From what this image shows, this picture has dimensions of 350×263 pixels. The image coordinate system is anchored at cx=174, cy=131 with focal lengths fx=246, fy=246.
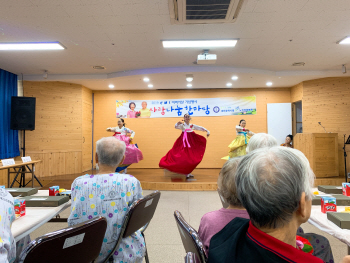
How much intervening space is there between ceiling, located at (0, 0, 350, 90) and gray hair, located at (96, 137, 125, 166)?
2.31 m

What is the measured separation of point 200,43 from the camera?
4.65m

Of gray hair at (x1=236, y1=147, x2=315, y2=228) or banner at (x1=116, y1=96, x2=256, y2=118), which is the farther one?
banner at (x1=116, y1=96, x2=256, y2=118)

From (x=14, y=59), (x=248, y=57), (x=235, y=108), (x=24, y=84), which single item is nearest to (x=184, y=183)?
(x=248, y=57)

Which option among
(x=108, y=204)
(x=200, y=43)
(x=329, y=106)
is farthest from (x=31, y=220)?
(x=329, y=106)

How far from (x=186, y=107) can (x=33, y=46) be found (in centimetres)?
497

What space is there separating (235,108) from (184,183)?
4.02 metres

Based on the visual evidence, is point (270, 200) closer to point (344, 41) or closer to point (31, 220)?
point (31, 220)

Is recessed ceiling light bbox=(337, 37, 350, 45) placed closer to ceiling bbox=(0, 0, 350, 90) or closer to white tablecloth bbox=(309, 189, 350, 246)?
ceiling bbox=(0, 0, 350, 90)

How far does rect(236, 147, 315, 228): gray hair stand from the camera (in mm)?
699

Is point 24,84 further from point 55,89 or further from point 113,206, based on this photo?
point 113,206

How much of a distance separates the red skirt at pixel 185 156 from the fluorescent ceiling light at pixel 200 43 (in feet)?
7.19

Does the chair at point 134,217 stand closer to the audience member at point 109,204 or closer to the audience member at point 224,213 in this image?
the audience member at point 109,204

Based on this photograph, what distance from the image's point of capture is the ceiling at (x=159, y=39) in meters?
3.39

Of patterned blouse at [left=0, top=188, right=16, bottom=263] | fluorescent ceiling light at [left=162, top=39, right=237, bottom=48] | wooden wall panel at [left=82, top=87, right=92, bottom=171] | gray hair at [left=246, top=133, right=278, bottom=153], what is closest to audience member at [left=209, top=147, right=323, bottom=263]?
patterned blouse at [left=0, top=188, right=16, bottom=263]
